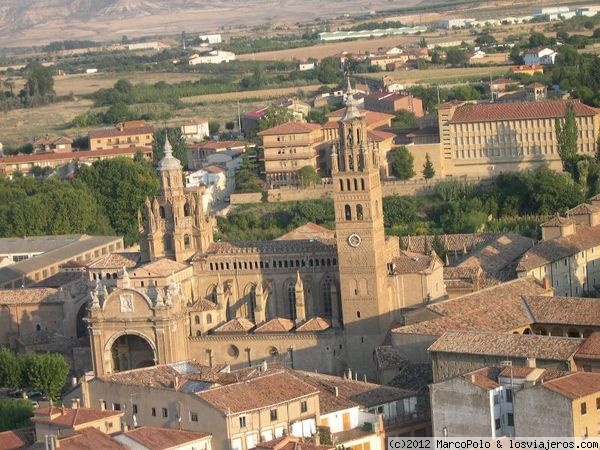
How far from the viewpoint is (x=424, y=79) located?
4284 inches

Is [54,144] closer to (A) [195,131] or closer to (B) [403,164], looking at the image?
(A) [195,131]

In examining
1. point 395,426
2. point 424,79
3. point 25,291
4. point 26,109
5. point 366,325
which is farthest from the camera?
point 26,109

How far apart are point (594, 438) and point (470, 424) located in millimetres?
2744

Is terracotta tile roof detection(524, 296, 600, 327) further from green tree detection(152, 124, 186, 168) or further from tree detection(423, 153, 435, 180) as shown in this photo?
green tree detection(152, 124, 186, 168)

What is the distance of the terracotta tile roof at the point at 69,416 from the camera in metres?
38.6

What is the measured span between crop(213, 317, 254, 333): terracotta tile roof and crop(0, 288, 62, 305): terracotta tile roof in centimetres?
687

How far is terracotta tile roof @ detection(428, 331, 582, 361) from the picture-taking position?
A: 4005cm

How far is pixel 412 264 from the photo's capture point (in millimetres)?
50031

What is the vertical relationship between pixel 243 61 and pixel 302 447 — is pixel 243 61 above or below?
below

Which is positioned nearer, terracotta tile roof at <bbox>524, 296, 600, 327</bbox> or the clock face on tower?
terracotta tile roof at <bbox>524, 296, 600, 327</bbox>

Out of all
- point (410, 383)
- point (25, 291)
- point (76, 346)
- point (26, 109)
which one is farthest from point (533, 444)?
point (26, 109)

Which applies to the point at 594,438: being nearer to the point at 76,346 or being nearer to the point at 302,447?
the point at 302,447

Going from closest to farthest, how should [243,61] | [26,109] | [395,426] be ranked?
[395,426]
[26,109]
[243,61]

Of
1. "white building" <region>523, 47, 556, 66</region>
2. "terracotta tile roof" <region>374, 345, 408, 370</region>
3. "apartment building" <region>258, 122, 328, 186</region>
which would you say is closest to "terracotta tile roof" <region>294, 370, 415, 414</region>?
"terracotta tile roof" <region>374, 345, 408, 370</region>
